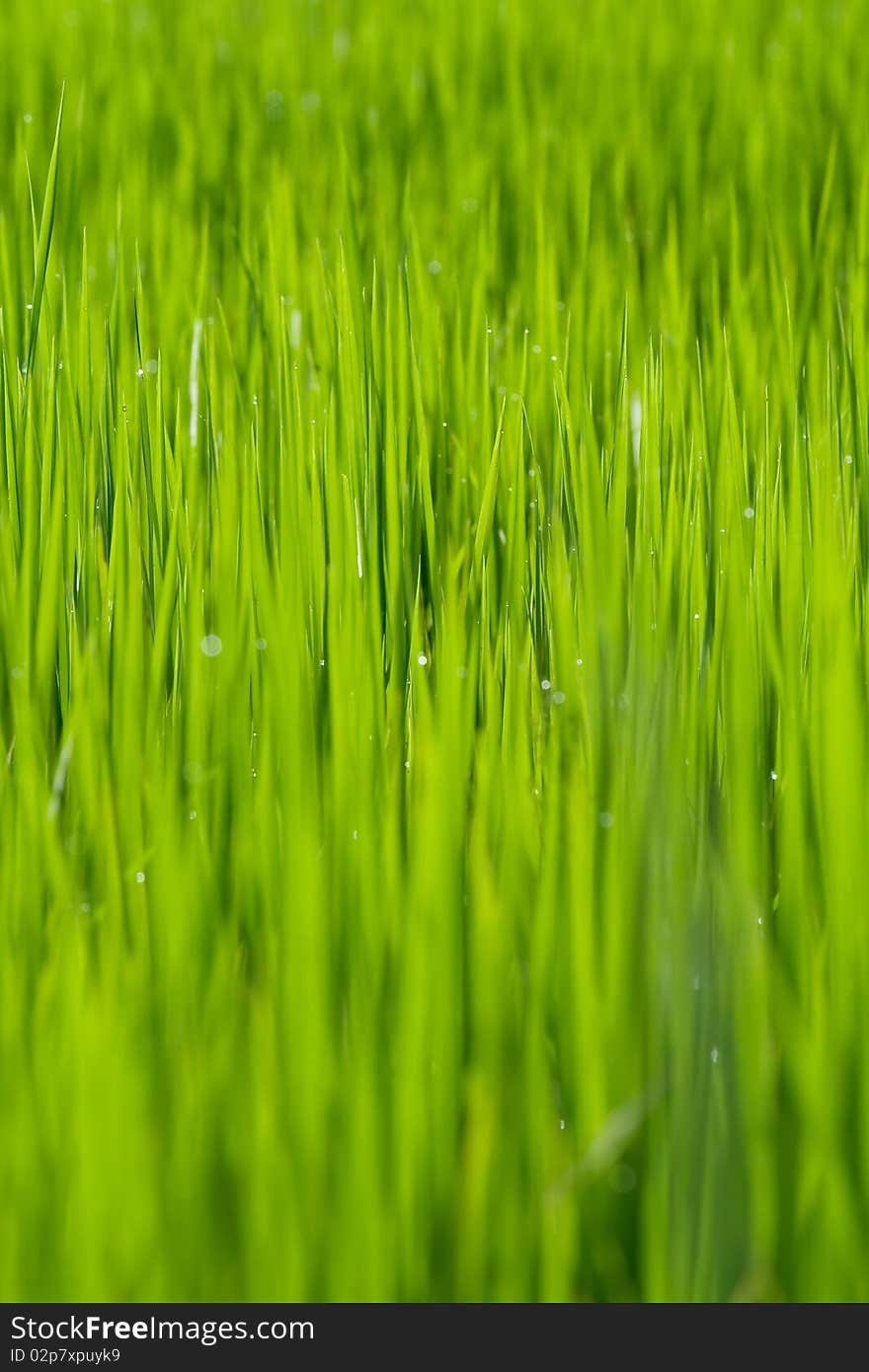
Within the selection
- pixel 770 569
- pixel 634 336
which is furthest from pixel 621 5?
pixel 770 569

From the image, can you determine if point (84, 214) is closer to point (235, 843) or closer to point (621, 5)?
point (235, 843)

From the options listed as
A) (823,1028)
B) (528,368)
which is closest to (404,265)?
(528,368)

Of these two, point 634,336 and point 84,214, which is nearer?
point 634,336

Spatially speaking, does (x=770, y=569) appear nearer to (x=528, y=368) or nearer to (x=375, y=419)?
(x=375, y=419)

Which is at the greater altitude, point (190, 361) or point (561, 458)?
point (190, 361)

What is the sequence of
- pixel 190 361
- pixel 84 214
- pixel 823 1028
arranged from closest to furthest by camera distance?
pixel 823 1028 < pixel 190 361 < pixel 84 214

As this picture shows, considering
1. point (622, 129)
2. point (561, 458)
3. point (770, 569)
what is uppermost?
point (622, 129)

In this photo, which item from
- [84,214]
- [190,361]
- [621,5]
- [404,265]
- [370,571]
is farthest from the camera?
[621,5]
